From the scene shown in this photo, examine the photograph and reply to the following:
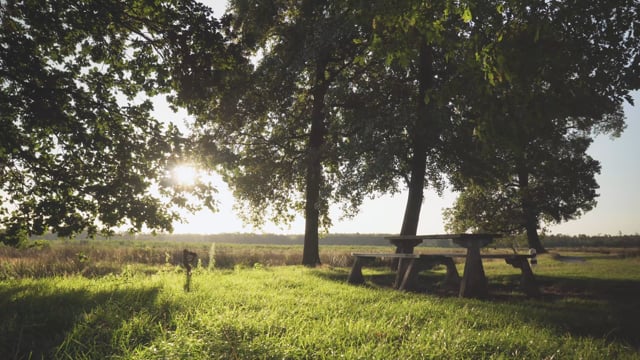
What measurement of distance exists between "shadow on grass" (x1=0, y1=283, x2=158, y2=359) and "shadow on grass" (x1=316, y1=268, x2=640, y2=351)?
17.4 feet

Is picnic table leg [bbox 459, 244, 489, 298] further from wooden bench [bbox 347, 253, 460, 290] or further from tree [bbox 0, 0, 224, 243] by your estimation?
tree [bbox 0, 0, 224, 243]

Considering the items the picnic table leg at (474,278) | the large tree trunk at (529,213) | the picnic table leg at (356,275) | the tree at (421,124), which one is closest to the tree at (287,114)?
the tree at (421,124)

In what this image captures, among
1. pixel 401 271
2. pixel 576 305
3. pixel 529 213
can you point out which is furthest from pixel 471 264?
pixel 529 213

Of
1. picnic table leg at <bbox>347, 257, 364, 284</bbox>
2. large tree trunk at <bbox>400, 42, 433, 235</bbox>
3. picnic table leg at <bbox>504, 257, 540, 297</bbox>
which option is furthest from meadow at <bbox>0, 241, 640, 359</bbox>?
large tree trunk at <bbox>400, 42, 433, 235</bbox>

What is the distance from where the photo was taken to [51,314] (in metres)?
4.10

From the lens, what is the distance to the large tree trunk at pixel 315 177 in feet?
54.1

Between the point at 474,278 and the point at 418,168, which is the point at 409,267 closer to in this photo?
the point at 474,278

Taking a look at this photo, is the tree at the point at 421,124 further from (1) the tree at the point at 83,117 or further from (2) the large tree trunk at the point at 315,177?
(1) the tree at the point at 83,117

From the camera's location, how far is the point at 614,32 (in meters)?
6.66

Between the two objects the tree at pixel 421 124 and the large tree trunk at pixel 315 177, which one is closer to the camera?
the tree at pixel 421 124

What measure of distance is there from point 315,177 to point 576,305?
37.2ft

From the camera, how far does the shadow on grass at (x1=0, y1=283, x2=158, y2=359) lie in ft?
10.9

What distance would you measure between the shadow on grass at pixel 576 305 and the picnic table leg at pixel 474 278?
259 mm

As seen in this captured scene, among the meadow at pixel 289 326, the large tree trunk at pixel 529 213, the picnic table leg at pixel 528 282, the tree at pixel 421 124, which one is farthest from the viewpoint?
the large tree trunk at pixel 529 213
